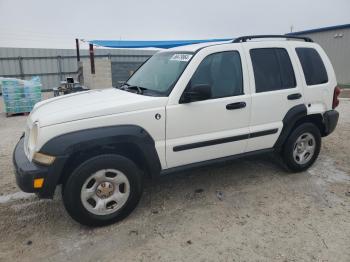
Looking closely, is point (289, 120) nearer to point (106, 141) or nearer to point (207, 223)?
point (207, 223)

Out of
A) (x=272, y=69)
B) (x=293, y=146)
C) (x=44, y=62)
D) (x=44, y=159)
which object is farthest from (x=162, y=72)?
(x=44, y=62)

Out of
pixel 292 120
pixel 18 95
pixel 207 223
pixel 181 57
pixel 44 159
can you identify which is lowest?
pixel 207 223

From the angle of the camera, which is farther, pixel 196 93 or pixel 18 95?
pixel 18 95

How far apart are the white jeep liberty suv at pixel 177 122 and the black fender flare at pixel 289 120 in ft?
0.05

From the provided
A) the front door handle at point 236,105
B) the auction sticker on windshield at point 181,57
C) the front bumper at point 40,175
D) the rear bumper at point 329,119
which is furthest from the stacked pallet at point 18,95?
the rear bumper at point 329,119

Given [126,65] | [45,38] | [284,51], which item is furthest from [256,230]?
[45,38]

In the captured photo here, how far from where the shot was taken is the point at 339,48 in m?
19.1

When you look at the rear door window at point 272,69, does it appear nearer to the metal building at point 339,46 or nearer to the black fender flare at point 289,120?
the black fender flare at point 289,120

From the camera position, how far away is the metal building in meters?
18.7

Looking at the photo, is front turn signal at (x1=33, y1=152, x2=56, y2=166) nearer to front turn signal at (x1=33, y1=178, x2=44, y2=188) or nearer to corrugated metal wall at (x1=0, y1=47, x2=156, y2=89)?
front turn signal at (x1=33, y1=178, x2=44, y2=188)

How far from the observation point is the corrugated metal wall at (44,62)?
713 inches

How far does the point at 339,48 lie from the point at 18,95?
17.9m

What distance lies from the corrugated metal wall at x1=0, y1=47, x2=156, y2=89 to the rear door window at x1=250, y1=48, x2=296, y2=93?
584 inches

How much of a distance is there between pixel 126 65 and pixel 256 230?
1296 centimetres
